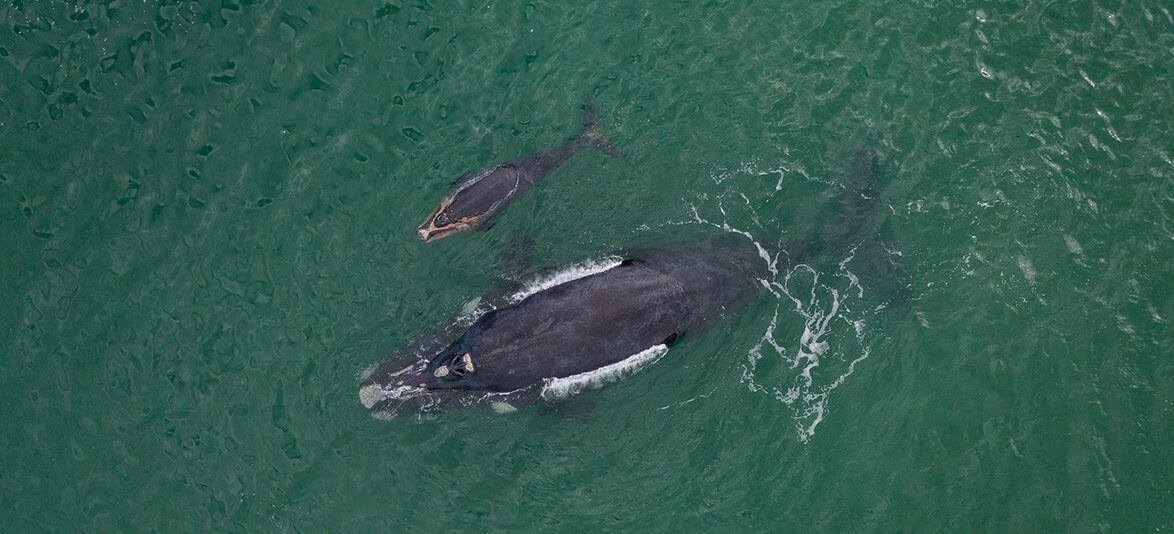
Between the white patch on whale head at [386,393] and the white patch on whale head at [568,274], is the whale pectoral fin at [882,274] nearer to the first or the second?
the white patch on whale head at [568,274]

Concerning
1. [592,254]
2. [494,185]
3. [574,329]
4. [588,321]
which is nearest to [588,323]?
[588,321]

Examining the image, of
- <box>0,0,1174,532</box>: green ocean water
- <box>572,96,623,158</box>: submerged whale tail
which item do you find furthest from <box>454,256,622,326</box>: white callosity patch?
<box>572,96,623,158</box>: submerged whale tail

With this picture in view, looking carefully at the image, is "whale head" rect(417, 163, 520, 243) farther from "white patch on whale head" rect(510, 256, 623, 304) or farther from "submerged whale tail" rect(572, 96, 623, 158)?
"white patch on whale head" rect(510, 256, 623, 304)

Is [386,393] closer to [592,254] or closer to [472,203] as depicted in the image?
[472,203]

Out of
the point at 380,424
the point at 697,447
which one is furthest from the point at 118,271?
the point at 697,447

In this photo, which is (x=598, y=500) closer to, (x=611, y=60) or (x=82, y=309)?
(x=611, y=60)

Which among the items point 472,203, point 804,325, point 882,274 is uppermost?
point 472,203
